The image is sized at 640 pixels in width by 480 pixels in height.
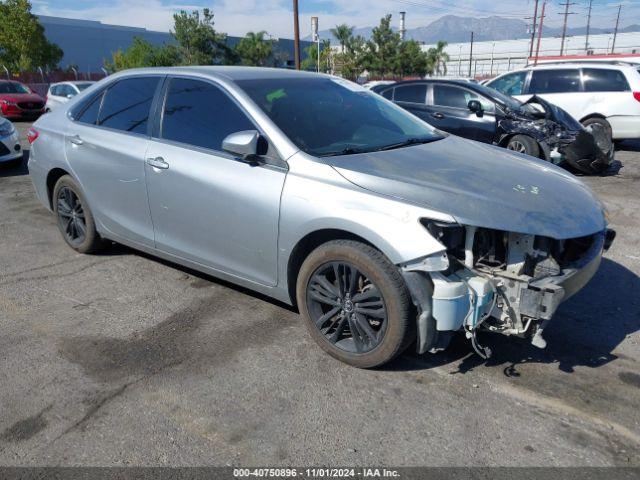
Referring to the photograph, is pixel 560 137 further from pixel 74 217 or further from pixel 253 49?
pixel 253 49

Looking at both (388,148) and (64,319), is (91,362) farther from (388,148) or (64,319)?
(388,148)

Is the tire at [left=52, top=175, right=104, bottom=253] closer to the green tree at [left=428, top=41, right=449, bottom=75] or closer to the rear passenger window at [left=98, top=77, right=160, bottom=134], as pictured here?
the rear passenger window at [left=98, top=77, right=160, bottom=134]

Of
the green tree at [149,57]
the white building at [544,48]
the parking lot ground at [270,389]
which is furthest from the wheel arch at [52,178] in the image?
the white building at [544,48]

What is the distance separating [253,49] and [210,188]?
140 ft

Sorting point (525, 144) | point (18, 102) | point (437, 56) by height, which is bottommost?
point (18, 102)

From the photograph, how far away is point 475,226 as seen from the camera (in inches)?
111

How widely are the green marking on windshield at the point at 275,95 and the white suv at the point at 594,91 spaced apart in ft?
29.7

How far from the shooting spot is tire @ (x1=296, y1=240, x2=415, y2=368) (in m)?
2.93

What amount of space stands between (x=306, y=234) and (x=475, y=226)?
3.22ft

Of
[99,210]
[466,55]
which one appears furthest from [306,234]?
[466,55]

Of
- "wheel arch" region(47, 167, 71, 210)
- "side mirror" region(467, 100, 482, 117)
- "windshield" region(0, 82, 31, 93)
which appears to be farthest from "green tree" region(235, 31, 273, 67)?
"wheel arch" region(47, 167, 71, 210)

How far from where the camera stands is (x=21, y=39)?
35969mm

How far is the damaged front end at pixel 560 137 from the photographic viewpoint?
28.5ft

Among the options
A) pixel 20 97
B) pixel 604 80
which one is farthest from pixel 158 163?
pixel 20 97
